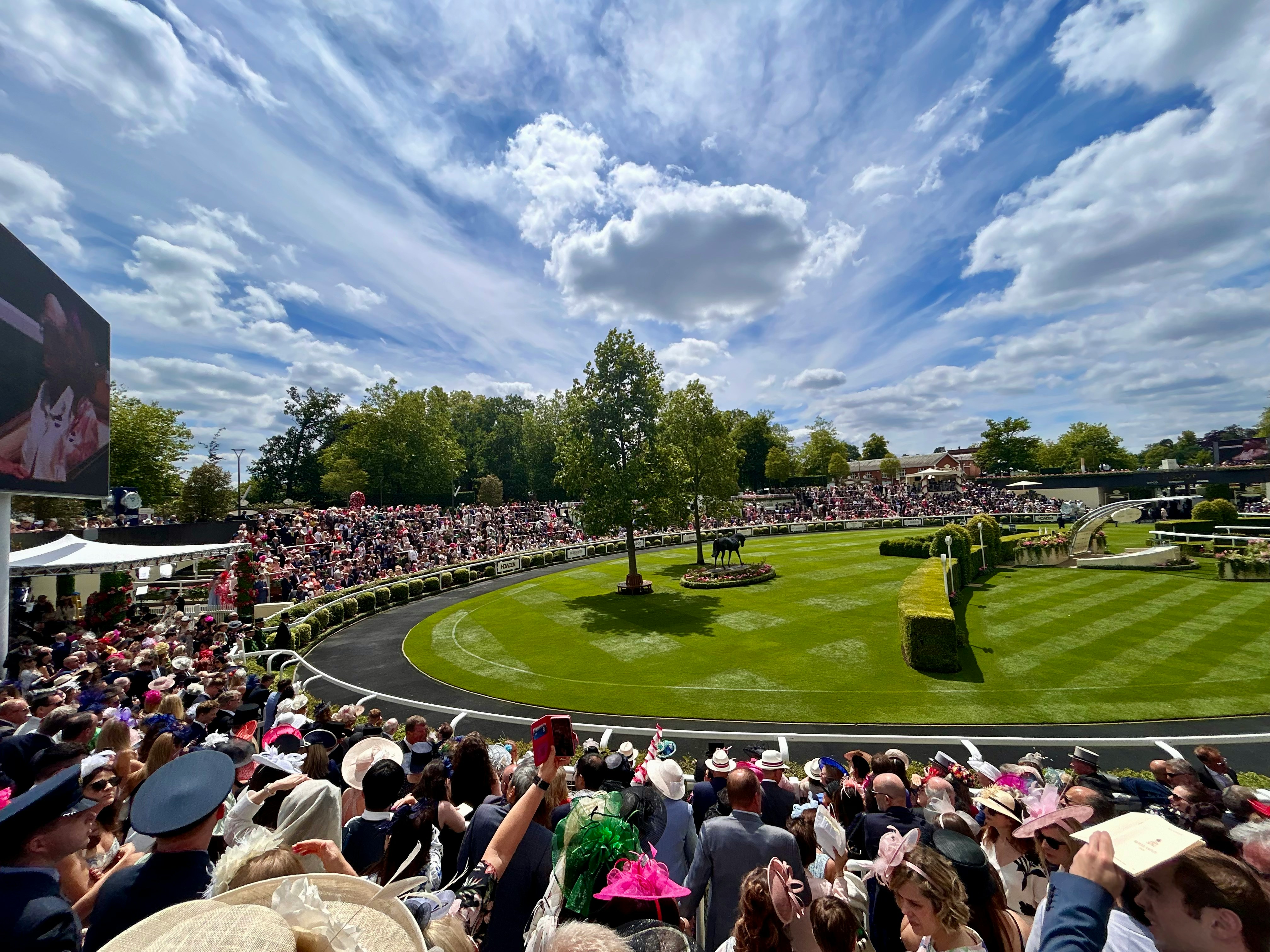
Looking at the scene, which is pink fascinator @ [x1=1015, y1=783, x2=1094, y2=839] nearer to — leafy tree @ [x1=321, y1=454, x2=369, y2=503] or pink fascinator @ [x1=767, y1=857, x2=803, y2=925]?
pink fascinator @ [x1=767, y1=857, x2=803, y2=925]

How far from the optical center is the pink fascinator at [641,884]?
219cm

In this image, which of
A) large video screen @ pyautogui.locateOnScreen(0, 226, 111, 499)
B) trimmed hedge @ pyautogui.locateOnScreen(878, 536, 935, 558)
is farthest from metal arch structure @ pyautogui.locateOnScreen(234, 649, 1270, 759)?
trimmed hedge @ pyautogui.locateOnScreen(878, 536, 935, 558)

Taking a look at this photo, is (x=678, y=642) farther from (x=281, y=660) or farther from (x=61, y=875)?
(x=61, y=875)

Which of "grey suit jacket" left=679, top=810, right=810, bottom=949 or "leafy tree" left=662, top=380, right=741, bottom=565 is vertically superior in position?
"leafy tree" left=662, top=380, right=741, bottom=565

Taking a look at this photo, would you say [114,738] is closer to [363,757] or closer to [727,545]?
[363,757]

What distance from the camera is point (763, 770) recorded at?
5617 millimetres

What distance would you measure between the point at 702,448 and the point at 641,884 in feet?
96.8

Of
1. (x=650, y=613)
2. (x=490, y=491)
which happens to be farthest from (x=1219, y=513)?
(x=490, y=491)

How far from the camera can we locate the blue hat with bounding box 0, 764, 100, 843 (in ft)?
8.66

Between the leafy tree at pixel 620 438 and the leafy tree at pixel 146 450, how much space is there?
3557 cm

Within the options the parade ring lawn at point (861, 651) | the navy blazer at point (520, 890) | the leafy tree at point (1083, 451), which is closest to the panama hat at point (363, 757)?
the navy blazer at point (520, 890)

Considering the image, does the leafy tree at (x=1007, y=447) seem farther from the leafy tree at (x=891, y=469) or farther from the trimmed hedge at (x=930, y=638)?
the trimmed hedge at (x=930, y=638)

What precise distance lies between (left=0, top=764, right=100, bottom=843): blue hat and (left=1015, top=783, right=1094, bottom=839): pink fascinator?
5.49m

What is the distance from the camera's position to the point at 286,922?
1448 mm
